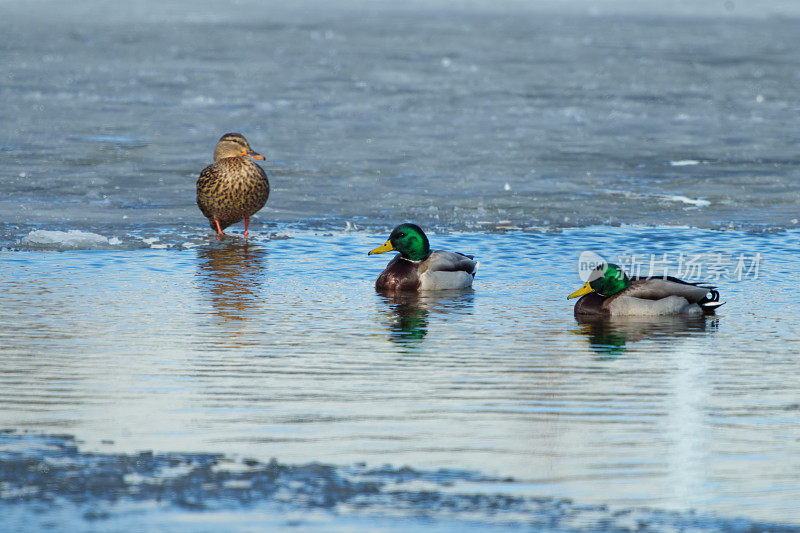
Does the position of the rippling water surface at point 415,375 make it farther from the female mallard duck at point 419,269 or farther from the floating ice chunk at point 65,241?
the floating ice chunk at point 65,241

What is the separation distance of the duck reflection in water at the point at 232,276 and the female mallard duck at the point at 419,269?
0.87m

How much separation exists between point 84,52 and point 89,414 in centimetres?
2124

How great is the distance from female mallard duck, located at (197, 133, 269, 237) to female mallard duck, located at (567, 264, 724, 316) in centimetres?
348

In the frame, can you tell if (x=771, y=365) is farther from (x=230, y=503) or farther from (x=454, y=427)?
(x=230, y=503)

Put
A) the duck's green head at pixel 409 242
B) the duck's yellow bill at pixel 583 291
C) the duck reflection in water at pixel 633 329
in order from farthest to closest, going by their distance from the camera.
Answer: the duck's green head at pixel 409 242 → the duck's yellow bill at pixel 583 291 → the duck reflection in water at pixel 633 329

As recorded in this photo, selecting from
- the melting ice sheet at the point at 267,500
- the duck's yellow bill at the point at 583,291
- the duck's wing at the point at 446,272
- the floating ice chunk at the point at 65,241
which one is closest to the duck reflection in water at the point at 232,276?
the floating ice chunk at the point at 65,241

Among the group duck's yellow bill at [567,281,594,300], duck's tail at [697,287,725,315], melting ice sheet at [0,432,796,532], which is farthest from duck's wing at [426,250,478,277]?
melting ice sheet at [0,432,796,532]

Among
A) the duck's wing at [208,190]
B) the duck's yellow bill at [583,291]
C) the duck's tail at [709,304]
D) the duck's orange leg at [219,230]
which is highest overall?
the duck's wing at [208,190]

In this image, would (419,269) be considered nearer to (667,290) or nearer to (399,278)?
(399,278)

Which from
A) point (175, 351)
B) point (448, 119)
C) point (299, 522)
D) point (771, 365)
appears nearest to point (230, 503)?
point (299, 522)

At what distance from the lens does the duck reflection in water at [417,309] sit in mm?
6617

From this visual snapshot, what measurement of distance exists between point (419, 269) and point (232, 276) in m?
1.27

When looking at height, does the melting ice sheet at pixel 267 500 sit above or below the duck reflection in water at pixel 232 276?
below

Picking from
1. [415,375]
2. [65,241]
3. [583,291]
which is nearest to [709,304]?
[583,291]
